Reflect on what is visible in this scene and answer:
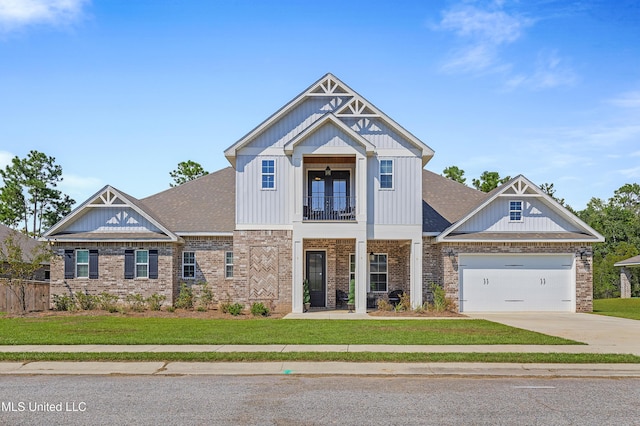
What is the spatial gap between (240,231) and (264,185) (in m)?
2.16

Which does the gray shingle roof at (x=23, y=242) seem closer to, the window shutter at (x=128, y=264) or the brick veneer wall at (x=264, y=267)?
the window shutter at (x=128, y=264)

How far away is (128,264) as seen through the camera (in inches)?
1041

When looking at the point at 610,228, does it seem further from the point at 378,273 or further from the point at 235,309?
the point at 235,309

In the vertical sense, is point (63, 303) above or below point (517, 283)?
below

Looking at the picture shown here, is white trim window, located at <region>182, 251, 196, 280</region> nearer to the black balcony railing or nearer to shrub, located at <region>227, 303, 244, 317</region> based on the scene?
shrub, located at <region>227, 303, 244, 317</region>

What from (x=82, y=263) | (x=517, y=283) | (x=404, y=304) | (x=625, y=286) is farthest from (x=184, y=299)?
(x=625, y=286)

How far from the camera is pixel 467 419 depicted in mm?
7938

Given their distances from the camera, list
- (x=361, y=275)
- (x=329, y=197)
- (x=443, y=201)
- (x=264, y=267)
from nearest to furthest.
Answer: (x=361, y=275) → (x=264, y=267) → (x=329, y=197) → (x=443, y=201)

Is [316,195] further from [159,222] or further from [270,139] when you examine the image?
[159,222]

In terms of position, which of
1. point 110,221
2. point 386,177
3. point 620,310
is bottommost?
point 620,310

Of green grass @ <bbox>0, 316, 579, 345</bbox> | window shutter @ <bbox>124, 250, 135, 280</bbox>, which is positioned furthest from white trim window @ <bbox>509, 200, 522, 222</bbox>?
window shutter @ <bbox>124, 250, 135, 280</bbox>

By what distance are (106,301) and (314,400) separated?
18.9 meters

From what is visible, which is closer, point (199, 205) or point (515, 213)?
point (515, 213)

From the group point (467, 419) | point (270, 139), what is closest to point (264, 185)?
point (270, 139)
